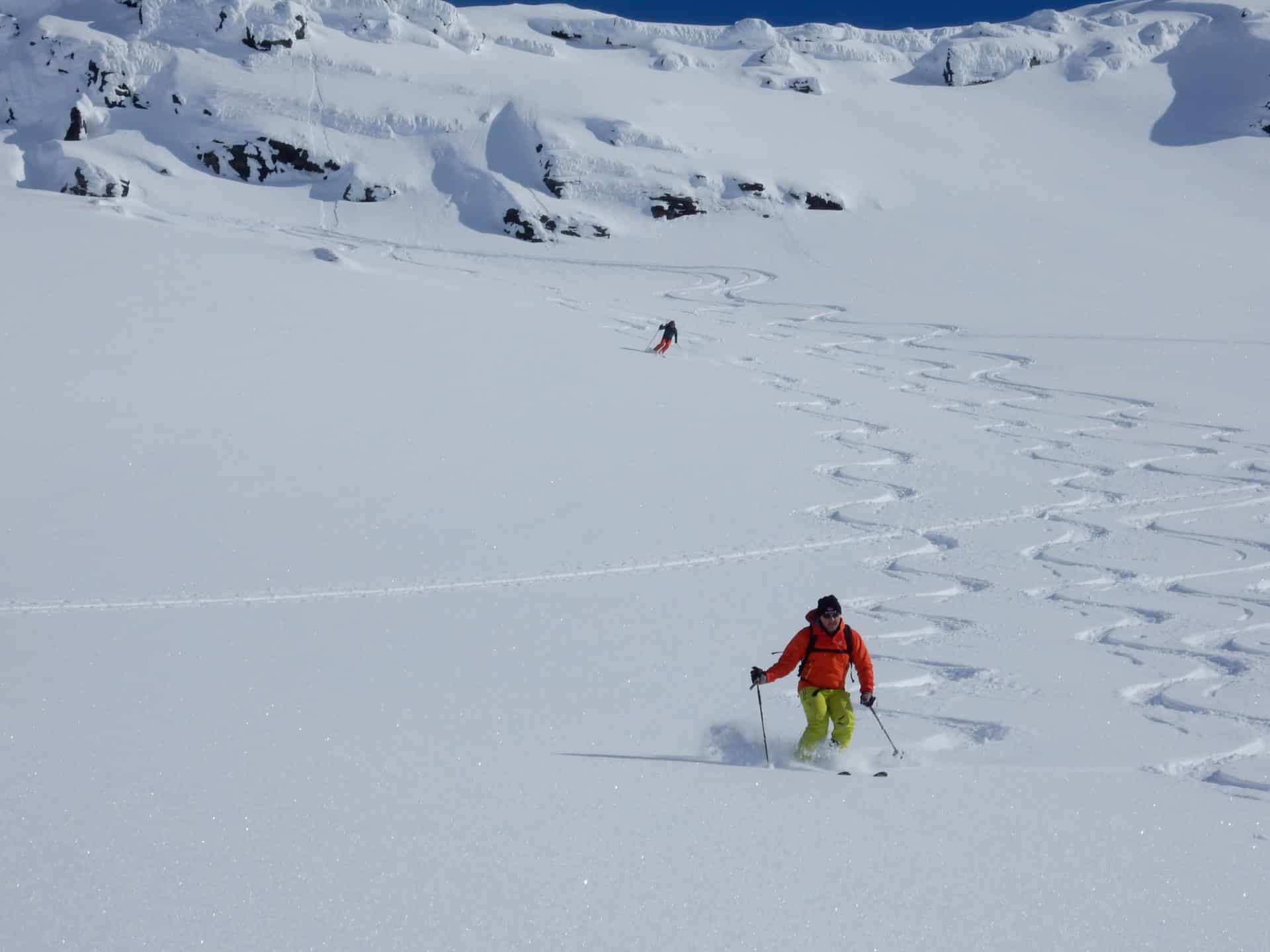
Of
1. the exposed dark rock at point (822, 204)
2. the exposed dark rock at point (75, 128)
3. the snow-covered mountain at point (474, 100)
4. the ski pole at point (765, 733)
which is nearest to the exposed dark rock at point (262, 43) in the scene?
the snow-covered mountain at point (474, 100)

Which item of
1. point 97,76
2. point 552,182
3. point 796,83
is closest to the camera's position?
point 552,182

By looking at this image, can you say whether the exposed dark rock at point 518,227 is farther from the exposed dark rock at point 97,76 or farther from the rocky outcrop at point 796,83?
the rocky outcrop at point 796,83

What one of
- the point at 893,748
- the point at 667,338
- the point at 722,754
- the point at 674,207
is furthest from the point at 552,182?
the point at 893,748

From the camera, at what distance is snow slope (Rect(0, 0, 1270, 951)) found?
4.79 m

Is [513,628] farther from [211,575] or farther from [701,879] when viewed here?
[701,879]

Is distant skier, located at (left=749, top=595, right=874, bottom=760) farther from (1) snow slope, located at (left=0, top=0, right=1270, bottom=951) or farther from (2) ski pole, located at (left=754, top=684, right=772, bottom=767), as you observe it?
(1) snow slope, located at (left=0, top=0, right=1270, bottom=951)

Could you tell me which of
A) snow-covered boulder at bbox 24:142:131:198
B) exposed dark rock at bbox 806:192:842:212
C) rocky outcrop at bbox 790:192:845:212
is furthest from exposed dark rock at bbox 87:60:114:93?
exposed dark rock at bbox 806:192:842:212

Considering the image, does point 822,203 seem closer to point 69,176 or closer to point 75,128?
point 69,176

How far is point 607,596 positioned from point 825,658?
3475mm

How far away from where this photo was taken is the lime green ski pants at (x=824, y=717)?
6.62 m

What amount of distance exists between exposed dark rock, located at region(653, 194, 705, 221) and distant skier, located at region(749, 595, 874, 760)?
38429 mm

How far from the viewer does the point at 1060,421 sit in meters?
18.5

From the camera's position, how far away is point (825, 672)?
6668 mm

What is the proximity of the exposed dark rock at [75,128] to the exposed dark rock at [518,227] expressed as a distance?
19143mm
